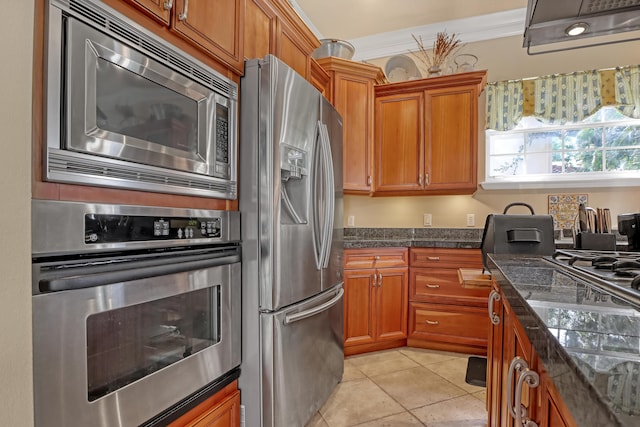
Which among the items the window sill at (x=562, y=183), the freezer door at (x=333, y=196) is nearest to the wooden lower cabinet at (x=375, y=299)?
the freezer door at (x=333, y=196)

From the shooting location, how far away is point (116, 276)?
3.15 feet

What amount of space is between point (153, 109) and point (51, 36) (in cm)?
32

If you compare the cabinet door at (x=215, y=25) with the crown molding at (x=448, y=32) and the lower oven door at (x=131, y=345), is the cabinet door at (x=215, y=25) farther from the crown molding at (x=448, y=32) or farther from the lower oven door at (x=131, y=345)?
the crown molding at (x=448, y=32)

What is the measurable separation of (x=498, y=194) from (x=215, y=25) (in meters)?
2.94

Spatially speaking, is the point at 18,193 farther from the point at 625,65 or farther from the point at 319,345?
the point at 625,65

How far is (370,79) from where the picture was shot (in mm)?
3314

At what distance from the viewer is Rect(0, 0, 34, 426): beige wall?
1.93 ft

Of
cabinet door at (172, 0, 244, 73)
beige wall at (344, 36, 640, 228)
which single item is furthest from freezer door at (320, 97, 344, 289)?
beige wall at (344, 36, 640, 228)

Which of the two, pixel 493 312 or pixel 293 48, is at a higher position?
pixel 293 48

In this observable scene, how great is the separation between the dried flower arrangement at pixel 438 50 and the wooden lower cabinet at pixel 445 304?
182 cm

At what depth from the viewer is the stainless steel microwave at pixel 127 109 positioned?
2.84 feet

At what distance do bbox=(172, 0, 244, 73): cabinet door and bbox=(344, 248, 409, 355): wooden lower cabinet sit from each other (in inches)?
67.6

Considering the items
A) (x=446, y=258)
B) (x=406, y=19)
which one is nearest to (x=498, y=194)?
(x=446, y=258)

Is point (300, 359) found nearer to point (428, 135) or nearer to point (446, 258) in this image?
point (446, 258)
